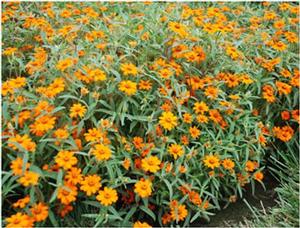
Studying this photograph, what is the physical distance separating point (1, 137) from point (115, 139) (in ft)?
1.69

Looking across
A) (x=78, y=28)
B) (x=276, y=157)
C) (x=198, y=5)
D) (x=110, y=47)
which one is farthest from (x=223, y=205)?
(x=198, y=5)

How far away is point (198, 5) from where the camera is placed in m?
3.59

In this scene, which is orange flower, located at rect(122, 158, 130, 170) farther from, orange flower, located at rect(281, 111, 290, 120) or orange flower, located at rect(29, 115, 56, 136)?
orange flower, located at rect(281, 111, 290, 120)

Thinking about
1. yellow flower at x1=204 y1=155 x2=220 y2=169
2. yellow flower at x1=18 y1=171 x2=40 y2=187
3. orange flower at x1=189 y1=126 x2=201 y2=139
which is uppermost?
yellow flower at x1=18 y1=171 x2=40 y2=187

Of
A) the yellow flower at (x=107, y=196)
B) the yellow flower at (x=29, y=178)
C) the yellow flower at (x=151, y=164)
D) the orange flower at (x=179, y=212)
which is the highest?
the yellow flower at (x=29, y=178)

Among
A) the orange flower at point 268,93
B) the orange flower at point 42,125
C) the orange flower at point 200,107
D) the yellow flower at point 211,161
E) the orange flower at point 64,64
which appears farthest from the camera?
the orange flower at point 268,93

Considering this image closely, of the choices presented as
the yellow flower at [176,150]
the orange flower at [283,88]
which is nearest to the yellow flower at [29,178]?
the yellow flower at [176,150]

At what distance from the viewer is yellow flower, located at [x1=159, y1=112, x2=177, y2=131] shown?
2344 millimetres

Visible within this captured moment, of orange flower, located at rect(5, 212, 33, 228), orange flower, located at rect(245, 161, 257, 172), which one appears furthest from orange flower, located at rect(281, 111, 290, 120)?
orange flower, located at rect(5, 212, 33, 228)

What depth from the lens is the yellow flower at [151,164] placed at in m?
2.25

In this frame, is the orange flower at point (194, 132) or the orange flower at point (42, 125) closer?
the orange flower at point (42, 125)

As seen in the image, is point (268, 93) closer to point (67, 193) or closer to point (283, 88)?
point (283, 88)

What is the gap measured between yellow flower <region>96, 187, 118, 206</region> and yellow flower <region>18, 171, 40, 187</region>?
0.27 m

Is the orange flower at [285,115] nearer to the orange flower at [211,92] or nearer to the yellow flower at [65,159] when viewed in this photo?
the orange flower at [211,92]
